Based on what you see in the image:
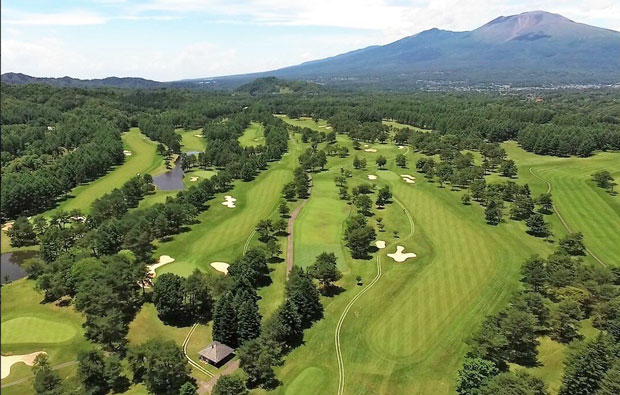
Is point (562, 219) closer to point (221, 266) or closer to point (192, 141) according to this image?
point (221, 266)

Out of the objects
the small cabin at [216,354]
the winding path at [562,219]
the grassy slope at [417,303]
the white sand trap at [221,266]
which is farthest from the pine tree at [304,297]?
the winding path at [562,219]

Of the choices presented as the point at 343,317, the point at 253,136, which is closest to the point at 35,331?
the point at 343,317

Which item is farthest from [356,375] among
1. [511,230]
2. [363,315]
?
[511,230]

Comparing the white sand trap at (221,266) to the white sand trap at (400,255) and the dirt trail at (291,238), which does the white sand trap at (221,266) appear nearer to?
the dirt trail at (291,238)

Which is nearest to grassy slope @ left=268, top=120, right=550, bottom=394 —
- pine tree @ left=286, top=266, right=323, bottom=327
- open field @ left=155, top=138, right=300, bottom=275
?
pine tree @ left=286, top=266, right=323, bottom=327

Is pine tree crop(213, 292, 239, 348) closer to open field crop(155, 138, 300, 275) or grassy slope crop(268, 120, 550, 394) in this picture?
grassy slope crop(268, 120, 550, 394)
